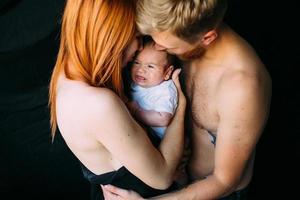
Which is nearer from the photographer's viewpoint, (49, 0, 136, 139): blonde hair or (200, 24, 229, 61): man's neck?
(49, 0, 136, 139): blonde hair

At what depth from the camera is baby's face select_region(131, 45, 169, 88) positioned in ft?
5.34

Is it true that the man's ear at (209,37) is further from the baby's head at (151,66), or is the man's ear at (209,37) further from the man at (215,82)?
the baby's head at (151,66)

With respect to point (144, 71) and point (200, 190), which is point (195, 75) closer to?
point (144, 71)

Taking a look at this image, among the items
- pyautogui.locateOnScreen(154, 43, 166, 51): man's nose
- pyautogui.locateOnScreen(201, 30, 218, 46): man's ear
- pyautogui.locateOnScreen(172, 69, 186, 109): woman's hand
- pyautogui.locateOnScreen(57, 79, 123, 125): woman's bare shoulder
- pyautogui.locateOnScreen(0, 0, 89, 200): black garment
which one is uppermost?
pyautogui.locateOnScreen(201, 30, 218, 46): man's ear

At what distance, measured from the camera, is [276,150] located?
2457mm

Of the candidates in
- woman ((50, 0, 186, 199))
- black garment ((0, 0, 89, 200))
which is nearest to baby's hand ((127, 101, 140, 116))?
woman ((50, 0, 186, 199))

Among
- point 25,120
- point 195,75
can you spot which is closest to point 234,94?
point 195,75

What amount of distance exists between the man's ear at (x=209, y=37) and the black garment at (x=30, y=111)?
823mm

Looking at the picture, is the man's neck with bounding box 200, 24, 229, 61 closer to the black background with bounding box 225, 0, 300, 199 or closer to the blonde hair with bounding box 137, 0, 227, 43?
the blonde hair with bounding box 137, 0, 227, 43

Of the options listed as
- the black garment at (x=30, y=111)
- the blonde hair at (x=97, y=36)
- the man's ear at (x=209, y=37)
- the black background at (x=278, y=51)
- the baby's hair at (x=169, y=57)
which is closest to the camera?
the blonde hair at (x=97, y=36)

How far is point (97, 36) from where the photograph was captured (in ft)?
4.56

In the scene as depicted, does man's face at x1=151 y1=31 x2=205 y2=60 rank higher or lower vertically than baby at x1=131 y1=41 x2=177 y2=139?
higher

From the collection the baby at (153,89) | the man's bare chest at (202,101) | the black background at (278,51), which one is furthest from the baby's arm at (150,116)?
Answer: the black background at (278,51)

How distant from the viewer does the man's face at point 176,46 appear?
4.78 feet
